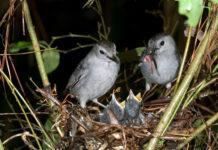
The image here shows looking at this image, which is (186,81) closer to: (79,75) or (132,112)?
(132,112)

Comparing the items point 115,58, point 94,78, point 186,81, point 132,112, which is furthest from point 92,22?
point 186,81

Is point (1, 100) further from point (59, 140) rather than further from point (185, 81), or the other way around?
point (185, 81)

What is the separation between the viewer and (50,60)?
3.84 meters

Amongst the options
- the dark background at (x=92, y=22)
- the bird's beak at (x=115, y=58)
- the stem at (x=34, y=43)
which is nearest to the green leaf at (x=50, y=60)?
the bird's beak at (x=115, y=58)

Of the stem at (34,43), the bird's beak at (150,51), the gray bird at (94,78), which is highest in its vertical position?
the stem at (34,43)

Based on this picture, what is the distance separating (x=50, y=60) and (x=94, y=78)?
48cm

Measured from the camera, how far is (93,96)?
13.8 ft

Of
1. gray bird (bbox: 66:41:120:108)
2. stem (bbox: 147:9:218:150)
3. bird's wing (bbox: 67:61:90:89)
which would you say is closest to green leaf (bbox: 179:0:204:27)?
stem (bbox: 147:9:218:150)

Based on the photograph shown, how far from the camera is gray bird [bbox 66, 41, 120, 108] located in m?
4.11

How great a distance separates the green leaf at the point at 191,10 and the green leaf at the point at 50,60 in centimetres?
201

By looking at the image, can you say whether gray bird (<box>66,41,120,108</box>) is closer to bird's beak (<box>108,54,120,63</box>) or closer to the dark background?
bird's beak (<box>108,54,120,63</box>)

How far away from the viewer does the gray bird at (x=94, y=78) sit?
4.11 meters

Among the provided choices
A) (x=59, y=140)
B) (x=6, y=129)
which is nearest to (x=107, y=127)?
(x=59, y=140)

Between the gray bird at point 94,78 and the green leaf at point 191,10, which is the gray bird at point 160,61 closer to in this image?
the gray bird at point 94,78
